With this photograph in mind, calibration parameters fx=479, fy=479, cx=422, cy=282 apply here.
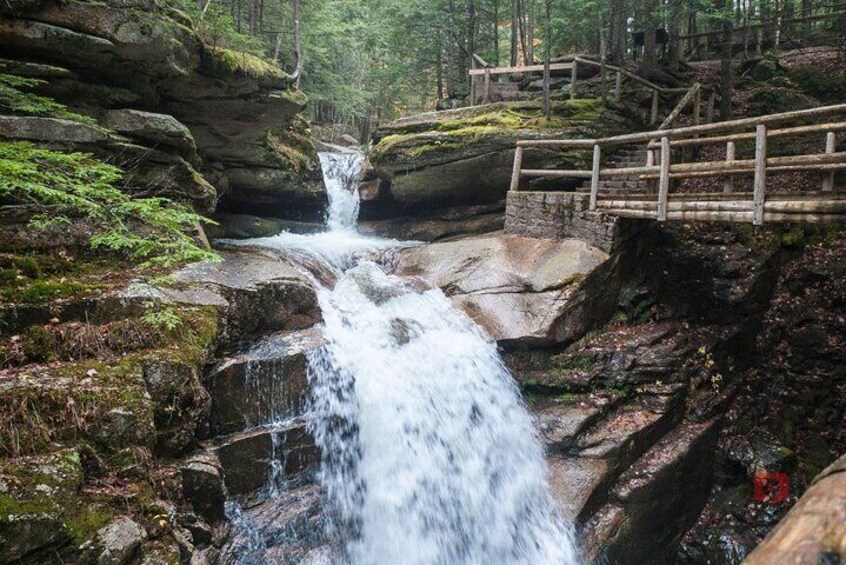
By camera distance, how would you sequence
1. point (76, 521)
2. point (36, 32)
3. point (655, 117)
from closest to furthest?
point (76, 521) < point (36, 32) < point (655, 117)

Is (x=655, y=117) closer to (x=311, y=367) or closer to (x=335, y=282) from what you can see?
(x=335, y=282)

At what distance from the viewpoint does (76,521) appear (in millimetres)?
3717

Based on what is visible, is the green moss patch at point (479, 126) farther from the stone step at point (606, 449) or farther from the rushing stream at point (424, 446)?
the stone step at point (606, 449)

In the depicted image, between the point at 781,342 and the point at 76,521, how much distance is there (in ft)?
37.3

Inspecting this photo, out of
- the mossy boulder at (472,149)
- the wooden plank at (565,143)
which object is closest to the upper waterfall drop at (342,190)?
the mossy boulder at (472,149)

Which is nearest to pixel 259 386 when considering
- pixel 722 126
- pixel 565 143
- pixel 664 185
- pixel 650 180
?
pixel 664 185

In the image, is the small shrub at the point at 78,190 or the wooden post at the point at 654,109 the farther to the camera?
the wooden post at the point at 654,109

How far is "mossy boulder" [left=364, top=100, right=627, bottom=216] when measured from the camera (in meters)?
12.5

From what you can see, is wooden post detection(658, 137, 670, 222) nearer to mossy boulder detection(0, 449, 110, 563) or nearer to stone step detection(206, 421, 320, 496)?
stone step detection(206, 421, 320, 496)

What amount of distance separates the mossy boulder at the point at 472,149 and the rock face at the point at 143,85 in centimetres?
332

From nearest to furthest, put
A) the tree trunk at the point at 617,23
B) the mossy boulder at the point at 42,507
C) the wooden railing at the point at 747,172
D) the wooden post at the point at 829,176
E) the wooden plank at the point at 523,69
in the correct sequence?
the mossy boulder at the point at 42,507
the wooden railing at the point at 747,172
the wooden post at the point at 829,176
the tree trunk at the point at 617,23
the wooden plank at the point at 523,69

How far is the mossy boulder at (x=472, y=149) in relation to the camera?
41.1 ft

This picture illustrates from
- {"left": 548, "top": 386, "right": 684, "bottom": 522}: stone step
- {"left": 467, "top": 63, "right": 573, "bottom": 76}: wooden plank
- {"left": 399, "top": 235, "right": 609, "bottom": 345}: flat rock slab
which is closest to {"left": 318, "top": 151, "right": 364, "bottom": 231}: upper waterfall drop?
{"left": 467, "top": 63, "right": 573, "bottom": 76}: wooden plank

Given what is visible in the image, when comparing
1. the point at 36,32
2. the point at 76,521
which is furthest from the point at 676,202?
the point at 36,32
